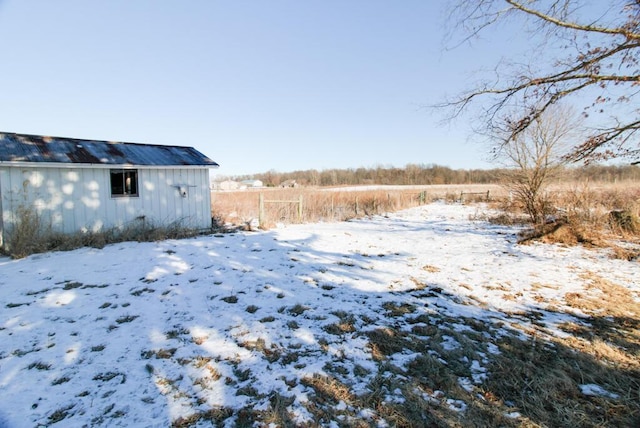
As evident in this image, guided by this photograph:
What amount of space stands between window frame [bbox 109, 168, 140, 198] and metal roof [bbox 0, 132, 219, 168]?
31 cm

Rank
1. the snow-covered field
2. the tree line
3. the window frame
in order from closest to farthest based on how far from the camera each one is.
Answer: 1. the snow-covered field
2. the window frame
3. the tree line

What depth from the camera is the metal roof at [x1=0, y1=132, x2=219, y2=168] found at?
320 inches

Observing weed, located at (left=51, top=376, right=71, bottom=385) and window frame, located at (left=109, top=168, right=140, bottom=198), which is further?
window frame, located at (left=109, top=168, right=140, bottom=198)

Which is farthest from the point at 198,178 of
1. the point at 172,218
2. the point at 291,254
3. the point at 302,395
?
the point at 302,395

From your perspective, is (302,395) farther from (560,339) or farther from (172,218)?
(172,218)

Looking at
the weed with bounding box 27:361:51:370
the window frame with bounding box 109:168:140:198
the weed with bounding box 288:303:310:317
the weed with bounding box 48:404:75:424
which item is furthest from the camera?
the window frame with bounding box 109:168:140:198

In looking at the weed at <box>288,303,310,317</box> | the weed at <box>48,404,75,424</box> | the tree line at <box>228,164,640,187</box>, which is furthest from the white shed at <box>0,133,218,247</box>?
the tree line at <box>228,164,640,187</box>

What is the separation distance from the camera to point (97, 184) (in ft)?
29.3

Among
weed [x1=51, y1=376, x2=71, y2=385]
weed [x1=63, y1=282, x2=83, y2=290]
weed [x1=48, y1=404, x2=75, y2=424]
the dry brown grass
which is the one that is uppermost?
the dry brown grass

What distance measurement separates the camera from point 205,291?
16.6ft

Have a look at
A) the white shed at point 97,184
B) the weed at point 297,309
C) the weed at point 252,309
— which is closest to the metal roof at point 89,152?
the white shed at point 97,184

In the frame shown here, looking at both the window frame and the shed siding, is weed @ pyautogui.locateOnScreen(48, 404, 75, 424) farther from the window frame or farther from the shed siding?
the window frame

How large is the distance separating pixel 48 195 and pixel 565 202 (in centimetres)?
1537

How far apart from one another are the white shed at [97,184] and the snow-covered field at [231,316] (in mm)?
1699
